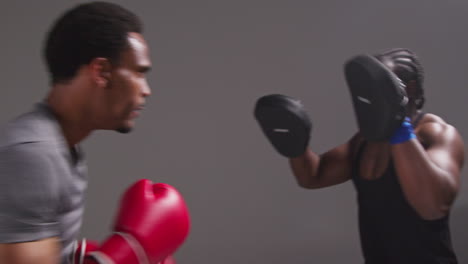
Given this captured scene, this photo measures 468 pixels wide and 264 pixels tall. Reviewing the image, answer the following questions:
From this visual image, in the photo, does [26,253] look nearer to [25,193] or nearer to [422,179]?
[25,193]

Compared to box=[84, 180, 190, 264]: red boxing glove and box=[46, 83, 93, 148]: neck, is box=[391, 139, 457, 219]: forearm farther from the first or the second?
box=[46, 83, 93, 148]: neck

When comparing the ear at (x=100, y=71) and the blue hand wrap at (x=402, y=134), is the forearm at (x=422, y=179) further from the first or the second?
the ear at (x=100, y=71)

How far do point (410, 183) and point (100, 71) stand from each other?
78 centimetres

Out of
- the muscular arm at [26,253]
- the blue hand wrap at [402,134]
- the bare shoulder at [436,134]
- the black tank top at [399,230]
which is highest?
the blue hand wrap at [402,134]

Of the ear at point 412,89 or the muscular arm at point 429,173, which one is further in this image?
the ear at point 412,89

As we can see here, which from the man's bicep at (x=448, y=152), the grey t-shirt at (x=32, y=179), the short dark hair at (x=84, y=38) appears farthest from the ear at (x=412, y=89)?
the grey t-shirt at (x=32, y=179)

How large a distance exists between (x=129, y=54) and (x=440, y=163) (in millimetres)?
793

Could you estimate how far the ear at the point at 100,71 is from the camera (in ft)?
3.02

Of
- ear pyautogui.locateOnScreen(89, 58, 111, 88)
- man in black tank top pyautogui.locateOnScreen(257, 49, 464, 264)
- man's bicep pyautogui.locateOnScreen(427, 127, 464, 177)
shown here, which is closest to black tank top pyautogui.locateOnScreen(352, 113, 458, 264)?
man in black tank top pyautogui.locateOnScreen(257, 49, 464, 264)

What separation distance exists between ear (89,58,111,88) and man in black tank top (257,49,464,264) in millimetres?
534

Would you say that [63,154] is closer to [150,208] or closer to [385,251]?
[150,208]

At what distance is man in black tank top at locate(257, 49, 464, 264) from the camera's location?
3.52 feet

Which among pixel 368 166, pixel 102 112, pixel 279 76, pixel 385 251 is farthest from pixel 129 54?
pixel 279 76

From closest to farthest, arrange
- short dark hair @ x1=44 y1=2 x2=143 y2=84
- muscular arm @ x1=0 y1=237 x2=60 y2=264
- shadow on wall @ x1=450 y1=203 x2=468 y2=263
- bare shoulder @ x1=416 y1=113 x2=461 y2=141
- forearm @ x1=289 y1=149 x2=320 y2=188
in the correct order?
1. muscular arm @ x1=0 y1=237 x2=60 y2=264
2. short dark hair @ x1=44 y1=2 x2=143 y2=84
3. bare shoulder @ x1=416 y1=113 x2=461 y2=141
4. forearm @ x1=289 y1=149 x2=320 y2=188
5. shadow on wall @ x1=450 y1=203 x2=468 y2=263
